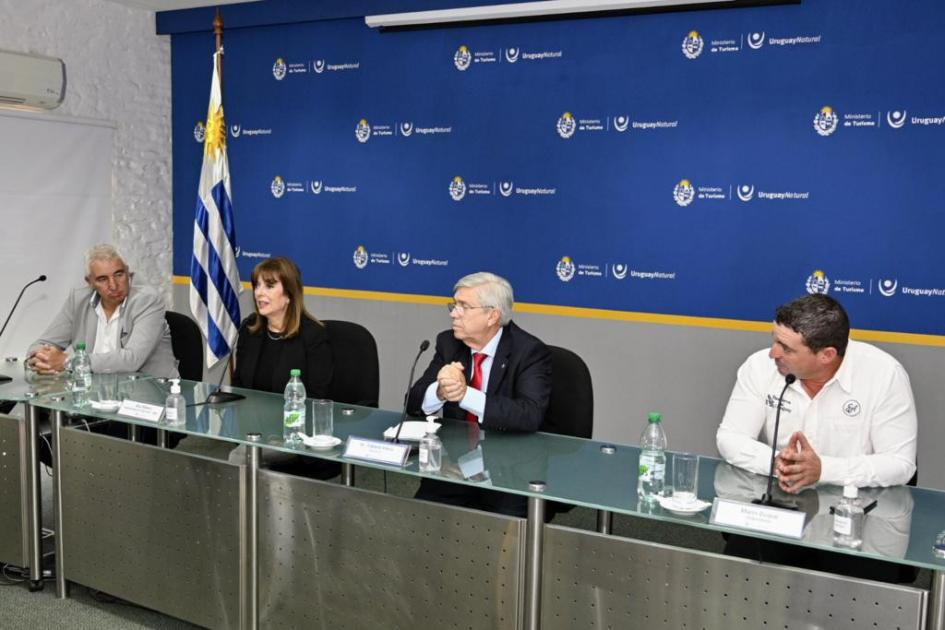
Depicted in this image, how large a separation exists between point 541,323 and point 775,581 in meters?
3.02

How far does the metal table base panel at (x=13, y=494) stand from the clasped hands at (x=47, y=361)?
1.32 ft

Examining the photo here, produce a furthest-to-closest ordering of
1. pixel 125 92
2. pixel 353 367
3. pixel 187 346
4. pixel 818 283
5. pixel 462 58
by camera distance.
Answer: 1. pixel 125 92
2. pixel 462 58
3. pixel 818 283
4. pixel 187 346
5. pixel 353 367

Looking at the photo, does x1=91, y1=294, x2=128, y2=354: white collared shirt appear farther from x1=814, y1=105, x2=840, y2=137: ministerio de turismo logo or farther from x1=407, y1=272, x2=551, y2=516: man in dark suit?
x1=814, y1=105, x2=840, y2=137: ministerio de turismo logo

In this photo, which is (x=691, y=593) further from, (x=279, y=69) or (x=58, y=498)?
(x=279, y=69)

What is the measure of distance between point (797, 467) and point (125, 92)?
502cm

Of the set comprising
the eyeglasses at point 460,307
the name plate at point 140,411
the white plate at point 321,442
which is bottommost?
the white plate at point 321,442

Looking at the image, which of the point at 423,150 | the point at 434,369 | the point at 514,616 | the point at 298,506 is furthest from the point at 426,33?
the point at 514,616

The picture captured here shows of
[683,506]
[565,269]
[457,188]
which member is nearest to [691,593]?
[683,506]

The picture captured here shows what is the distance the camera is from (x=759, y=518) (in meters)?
1.88

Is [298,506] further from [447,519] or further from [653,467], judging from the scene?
[653,467]

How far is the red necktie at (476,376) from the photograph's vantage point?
287cm

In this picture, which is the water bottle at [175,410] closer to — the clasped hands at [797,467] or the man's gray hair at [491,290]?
the man's gray hair at [491,290]

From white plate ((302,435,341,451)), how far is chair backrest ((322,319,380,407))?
2.92 feet

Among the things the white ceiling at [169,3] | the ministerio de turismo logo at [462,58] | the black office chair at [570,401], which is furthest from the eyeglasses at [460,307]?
the white ceiling at [169,3]
